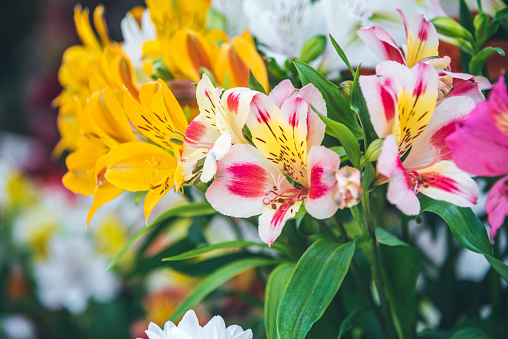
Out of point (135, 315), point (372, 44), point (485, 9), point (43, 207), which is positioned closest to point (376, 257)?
point (372, 44)

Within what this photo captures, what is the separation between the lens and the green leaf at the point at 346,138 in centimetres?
30

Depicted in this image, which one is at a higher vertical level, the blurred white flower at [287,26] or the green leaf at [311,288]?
the blurred white flower at [287,26]

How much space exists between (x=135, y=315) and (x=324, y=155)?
63cm

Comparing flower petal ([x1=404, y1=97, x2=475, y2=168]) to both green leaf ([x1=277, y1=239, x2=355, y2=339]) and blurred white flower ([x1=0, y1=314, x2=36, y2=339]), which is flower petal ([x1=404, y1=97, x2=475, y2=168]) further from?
blurred white flower ([x1=0, y1=314, x2=36, y2=339])

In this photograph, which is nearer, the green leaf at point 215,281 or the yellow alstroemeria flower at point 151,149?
the yellow alstroemeria flower at point 151,149

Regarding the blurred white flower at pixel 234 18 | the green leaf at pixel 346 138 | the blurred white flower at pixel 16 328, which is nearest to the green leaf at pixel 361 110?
the green leaf at pixel 346 138

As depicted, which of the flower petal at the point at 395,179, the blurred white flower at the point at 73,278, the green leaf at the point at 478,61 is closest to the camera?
the flower petal at the point at 395,179

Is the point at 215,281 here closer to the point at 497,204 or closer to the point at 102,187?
the point at 102,187

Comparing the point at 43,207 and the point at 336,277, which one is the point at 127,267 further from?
the point at 336,277

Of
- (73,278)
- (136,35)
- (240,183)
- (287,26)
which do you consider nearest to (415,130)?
(240,183)

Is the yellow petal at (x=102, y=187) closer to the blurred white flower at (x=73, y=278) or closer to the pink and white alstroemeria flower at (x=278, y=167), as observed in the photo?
the pink and white alstroemeria flower at (x=278, y=167)

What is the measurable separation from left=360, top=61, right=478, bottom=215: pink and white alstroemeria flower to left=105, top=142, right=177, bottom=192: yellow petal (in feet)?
0.55

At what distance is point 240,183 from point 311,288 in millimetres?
87

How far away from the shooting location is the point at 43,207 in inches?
42.8
